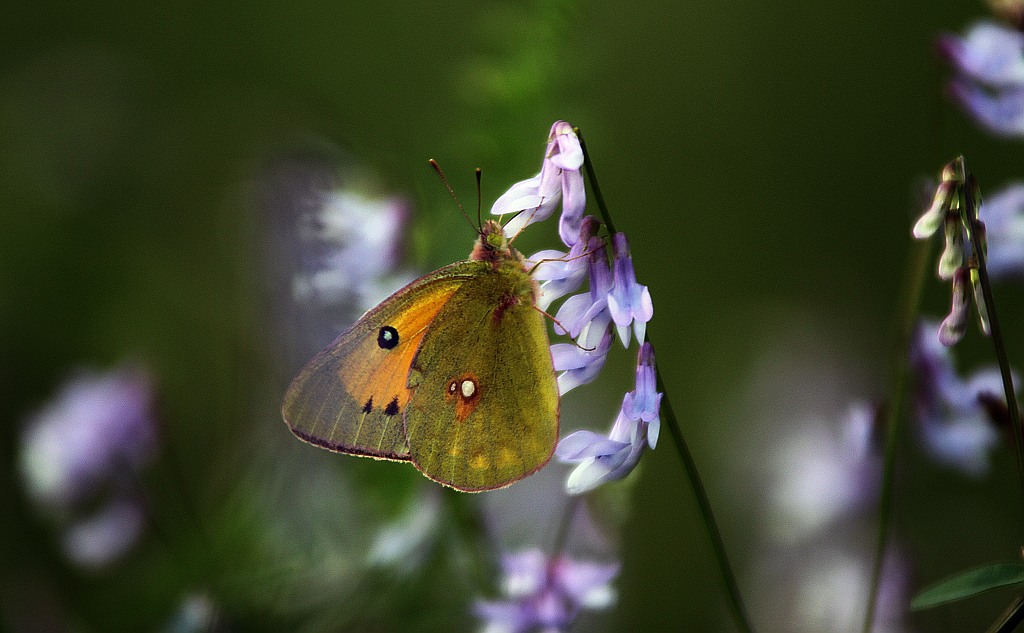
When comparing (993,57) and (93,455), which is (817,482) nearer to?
(993,57)

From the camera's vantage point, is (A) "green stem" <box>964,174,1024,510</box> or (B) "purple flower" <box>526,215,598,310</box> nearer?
(A) "green stem" <box>964,174,1024,510</box>

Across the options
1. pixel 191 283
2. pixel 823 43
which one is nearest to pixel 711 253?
pixel 823 43

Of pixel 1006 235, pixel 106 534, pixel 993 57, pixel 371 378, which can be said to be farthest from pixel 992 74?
pixel 106 534

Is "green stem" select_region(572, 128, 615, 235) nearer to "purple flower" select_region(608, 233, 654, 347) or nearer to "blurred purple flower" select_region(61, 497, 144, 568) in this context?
"purple flower" select_region(608, 233, 654, 347)

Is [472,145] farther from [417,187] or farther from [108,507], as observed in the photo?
[108,507]

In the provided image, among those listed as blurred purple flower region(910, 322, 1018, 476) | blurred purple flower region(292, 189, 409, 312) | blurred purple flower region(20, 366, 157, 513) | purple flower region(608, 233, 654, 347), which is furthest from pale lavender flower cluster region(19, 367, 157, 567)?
blurred purple flower region(910, 322, 1018, 476)

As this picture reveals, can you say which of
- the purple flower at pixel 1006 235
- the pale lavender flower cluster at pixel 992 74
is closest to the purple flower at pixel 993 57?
the pale lavender flower cluster at pixel 992 74

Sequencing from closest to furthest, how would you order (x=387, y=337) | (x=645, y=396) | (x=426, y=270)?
(x=645, y=396) < (x=387, y=337) < (x=426, y=270)
